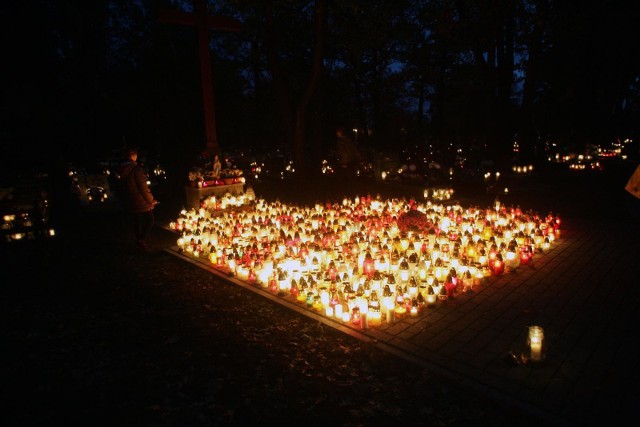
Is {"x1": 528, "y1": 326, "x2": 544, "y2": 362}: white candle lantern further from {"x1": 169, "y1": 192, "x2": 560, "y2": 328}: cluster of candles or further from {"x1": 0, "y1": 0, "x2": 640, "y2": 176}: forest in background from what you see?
{"x1": 0, "y1": 0, "x2": 640, "y2": 176}: forest in background

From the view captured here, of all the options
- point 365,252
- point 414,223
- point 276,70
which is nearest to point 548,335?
point 365,252

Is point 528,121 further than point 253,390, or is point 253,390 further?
point 528,121

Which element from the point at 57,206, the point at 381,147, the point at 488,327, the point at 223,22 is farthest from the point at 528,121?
the point at 57,206

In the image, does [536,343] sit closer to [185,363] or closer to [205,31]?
[185,363]

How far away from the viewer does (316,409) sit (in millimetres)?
4160

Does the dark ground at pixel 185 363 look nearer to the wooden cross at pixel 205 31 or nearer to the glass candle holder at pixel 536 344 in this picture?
the glass candle holder at pixel 536 344

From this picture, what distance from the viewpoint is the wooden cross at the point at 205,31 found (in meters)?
13.2

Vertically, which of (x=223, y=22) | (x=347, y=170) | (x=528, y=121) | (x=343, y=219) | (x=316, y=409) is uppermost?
(x=223, y=22)

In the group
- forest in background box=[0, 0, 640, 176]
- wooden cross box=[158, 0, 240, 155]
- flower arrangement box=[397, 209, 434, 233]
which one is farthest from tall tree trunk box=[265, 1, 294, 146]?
flower arrangement box=[397, 209, 434, 233]

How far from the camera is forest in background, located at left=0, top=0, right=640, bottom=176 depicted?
1312 centimetres

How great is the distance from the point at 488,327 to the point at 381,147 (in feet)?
76.4

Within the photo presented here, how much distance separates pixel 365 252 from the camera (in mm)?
8258

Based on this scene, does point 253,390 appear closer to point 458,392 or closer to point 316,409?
point 316,409

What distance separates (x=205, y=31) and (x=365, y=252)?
10225 millimetres
